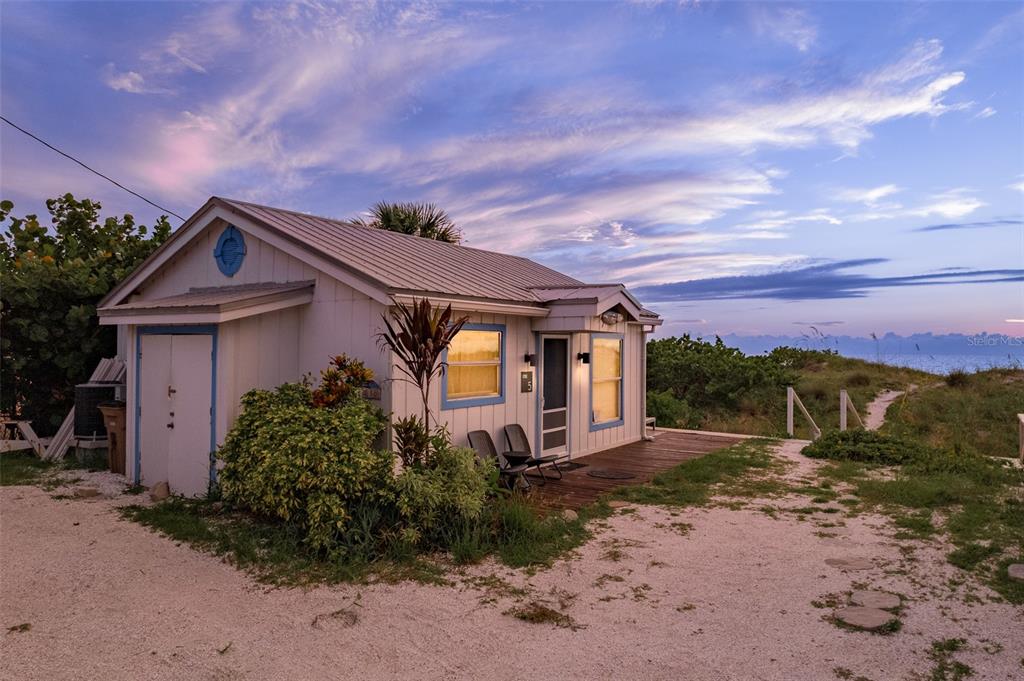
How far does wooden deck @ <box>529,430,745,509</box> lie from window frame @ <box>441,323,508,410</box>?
1330mm

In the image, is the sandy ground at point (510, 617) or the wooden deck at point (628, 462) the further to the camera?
the wooden deck at point (628, 462)

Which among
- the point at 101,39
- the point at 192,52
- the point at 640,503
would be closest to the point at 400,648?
the point at 640,503

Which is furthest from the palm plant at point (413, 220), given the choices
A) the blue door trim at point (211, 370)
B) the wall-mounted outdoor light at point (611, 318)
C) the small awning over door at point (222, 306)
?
the blue door trim at point (211, 370)

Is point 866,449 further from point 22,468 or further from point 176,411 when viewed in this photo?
point 22,468

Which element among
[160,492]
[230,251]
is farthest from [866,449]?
[160,492]

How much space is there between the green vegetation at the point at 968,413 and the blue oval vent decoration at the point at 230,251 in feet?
40.4

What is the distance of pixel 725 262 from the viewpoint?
17.1m

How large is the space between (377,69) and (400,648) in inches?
419

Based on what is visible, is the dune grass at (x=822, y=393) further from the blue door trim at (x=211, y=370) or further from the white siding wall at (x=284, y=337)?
the blue door trim at (x=211, y=370)

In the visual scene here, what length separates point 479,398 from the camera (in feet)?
29.1

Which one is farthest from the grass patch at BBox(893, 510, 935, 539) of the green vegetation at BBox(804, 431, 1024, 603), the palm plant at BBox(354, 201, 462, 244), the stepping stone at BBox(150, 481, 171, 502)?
the palm plant at BBox(354, 201, 462, 244)

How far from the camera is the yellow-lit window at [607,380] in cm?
1145

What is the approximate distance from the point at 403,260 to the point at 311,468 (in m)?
4.13

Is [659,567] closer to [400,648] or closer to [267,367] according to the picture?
[400,648]
